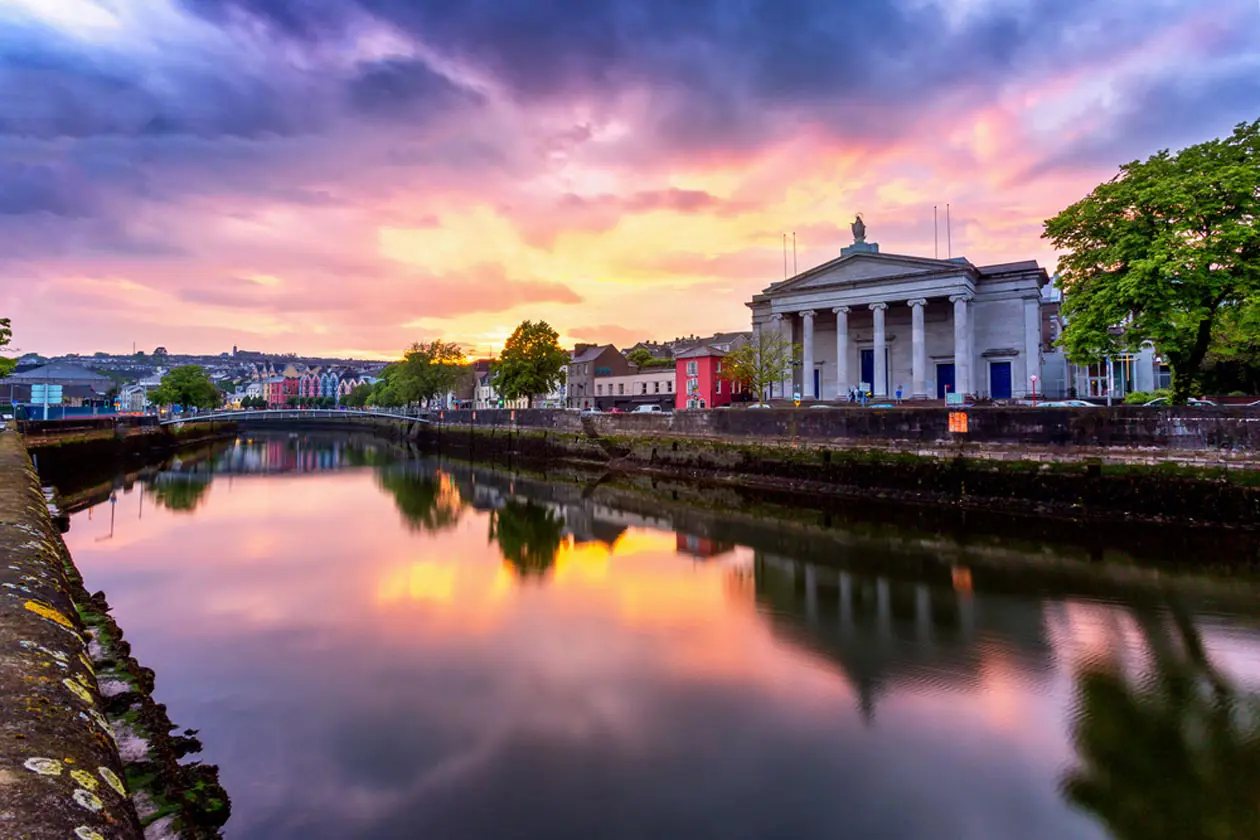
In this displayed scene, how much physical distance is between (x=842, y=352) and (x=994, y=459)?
1880 cm

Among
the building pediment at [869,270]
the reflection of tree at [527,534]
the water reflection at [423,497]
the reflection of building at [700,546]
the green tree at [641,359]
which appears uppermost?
the building pediment at [869,270]

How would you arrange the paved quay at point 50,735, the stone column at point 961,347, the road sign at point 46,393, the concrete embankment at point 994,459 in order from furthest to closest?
the road sign at point 46,393
the stone column at point 961,347
the concrete embankment at point 994,459
the paved quay at point 50,735

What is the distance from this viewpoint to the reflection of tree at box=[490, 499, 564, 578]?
13977 mm

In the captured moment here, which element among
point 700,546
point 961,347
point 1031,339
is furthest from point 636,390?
point 700,546

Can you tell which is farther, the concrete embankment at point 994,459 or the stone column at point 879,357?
the stone column at point 879,357

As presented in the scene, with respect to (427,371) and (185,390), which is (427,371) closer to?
(427,371)

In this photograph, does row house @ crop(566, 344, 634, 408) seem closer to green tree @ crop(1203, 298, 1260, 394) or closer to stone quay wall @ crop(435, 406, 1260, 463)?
stone quay wall @ crop(435, 406, 1260, 463)


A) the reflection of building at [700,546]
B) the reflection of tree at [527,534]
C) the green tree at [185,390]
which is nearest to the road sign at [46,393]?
the green tree at [185,390]

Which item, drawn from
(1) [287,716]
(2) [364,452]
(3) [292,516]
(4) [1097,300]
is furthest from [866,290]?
(2) [364,452]

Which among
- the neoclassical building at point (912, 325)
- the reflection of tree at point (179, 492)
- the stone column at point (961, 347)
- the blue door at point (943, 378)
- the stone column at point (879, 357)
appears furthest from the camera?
the blue door at point (943, 378)

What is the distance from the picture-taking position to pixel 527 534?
17375mm

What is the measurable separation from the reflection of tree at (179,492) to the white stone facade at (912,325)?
3071cm

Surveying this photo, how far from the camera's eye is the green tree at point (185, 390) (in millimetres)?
65438

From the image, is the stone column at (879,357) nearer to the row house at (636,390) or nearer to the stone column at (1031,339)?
the stone column at (1031,339)
